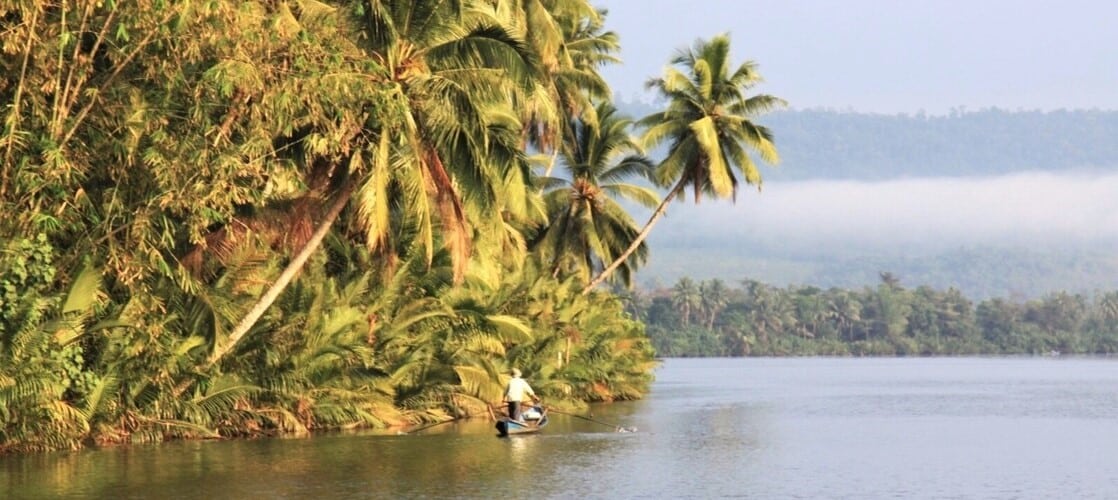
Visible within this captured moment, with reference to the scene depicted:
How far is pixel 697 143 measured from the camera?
57594 millimetres

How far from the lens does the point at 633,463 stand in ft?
93.0

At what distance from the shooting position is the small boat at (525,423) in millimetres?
34094

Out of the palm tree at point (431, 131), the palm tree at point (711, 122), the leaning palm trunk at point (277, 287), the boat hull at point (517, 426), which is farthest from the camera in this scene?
the palm tree at point (711, 122)

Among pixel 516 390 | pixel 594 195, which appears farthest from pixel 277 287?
pixel 594 195

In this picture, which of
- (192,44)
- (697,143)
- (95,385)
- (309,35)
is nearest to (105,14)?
(192,44)

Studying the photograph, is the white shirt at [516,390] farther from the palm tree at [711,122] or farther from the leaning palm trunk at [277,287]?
the palm tree at [711,122]

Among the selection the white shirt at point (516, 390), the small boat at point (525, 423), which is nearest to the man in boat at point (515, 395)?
the white shirt at point (516, 390)

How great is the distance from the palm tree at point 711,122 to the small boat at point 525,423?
2300 cm

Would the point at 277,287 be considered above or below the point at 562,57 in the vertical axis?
below

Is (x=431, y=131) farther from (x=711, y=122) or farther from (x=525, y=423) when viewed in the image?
(x=711, y=122)

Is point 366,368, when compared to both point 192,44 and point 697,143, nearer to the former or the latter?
point 192,44

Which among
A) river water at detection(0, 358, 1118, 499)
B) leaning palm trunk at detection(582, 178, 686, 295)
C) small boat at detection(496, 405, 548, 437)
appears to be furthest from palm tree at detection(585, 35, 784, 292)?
small boat at detection(496, 405, 548, 437)

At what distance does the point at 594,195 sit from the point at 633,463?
102 feet

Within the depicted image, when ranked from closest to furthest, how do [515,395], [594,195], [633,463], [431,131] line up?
[633,463], [431,131], [515,395], [594,195]
